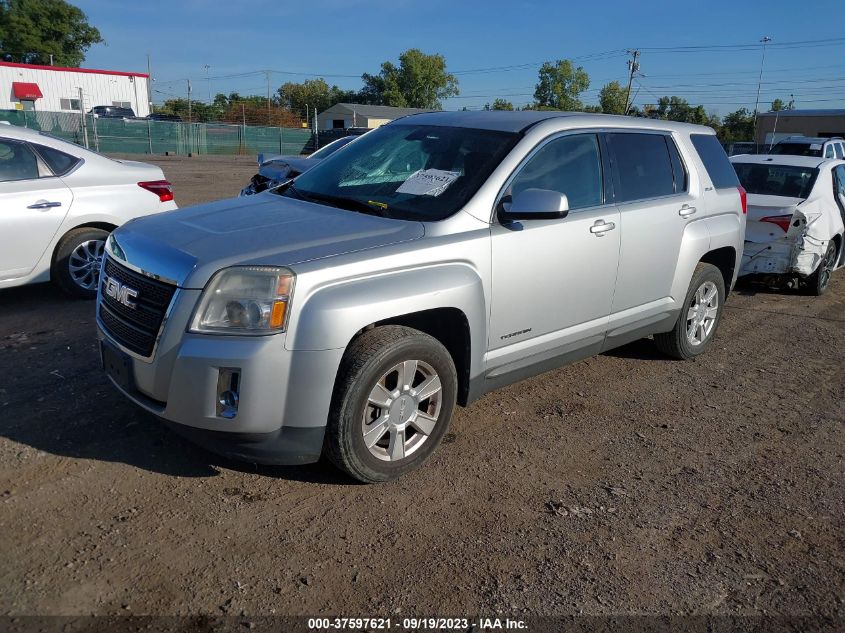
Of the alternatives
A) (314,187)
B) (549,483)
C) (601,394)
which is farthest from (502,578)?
(314,187)

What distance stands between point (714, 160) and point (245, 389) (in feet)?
14.8

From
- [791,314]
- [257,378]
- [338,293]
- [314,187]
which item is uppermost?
[314,187]

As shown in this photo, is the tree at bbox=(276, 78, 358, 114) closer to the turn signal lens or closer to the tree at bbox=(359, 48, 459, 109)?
the tree at bbox=(359, 48, 459, 109)

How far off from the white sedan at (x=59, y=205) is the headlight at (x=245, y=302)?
3785mm

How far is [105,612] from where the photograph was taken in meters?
2.63

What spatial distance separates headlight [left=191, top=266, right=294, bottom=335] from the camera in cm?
309

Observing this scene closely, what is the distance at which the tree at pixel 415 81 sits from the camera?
94.6 m

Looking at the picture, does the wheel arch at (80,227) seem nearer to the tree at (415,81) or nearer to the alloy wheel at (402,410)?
the alloy wheel at (402,410)

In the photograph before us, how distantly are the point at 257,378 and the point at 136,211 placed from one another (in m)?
4.48

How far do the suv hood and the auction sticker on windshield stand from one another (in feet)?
1.18

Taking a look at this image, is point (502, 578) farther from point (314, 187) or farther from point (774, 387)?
point (774, 387)

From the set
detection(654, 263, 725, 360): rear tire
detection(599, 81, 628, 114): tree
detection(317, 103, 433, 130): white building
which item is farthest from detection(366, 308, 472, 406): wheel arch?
detection(599, 81, 628, 114): tree

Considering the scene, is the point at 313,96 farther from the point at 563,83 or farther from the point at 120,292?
the point at 120,292

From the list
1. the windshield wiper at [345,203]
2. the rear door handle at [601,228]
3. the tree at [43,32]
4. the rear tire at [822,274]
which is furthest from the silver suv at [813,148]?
the tree at [43,32]
